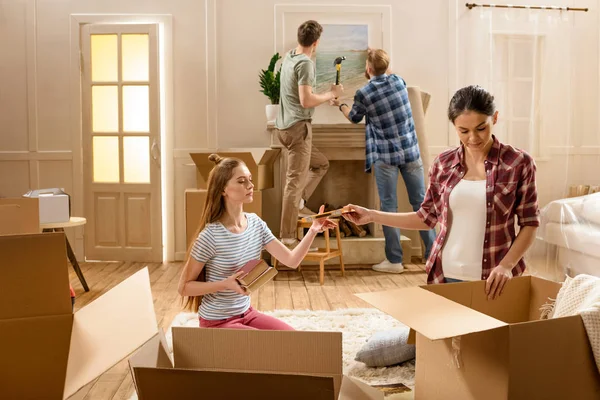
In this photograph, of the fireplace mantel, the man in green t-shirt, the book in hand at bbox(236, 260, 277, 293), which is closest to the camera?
the book in hand at bbox(236, 260, 277, 293)

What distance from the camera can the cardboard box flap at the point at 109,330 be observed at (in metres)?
1.06

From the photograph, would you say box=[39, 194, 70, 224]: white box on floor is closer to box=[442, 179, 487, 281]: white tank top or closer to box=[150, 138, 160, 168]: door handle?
box=[150, 138, 160, 168]: door handle

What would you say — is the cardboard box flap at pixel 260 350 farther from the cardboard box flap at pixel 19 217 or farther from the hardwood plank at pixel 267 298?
the hardwood plank at pixel 267 298

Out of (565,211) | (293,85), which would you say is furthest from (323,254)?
(565,211)

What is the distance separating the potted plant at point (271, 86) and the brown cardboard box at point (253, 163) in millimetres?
378

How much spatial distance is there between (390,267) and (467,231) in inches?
120

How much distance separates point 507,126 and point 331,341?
412cm

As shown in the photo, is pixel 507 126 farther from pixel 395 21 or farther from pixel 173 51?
pixel 173 51

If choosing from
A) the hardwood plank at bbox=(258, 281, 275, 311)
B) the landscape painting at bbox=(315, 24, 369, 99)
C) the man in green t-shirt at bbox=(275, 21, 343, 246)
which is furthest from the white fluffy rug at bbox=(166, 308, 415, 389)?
the landscape painting at bbox=(315, 24, 369, 99)

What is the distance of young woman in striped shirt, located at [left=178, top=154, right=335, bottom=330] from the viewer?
7.54ft

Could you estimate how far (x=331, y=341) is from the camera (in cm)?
112

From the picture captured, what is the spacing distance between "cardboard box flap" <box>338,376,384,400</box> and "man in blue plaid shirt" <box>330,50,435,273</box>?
12.7ft

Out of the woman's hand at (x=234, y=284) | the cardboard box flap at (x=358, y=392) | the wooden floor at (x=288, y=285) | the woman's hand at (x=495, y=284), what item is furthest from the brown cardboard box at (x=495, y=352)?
the wooden floor at (x=288, y=285)

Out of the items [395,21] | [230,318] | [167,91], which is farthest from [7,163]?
[230,318]
